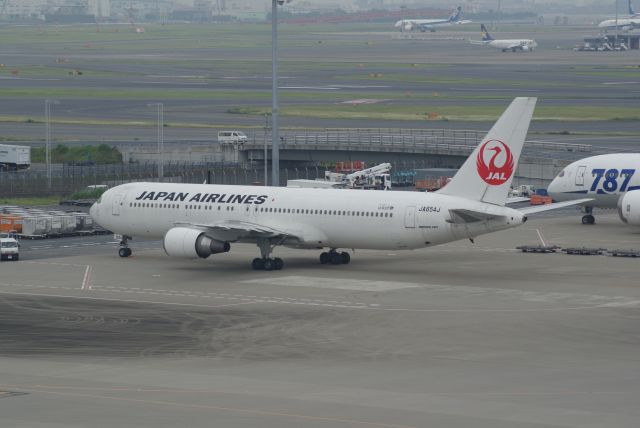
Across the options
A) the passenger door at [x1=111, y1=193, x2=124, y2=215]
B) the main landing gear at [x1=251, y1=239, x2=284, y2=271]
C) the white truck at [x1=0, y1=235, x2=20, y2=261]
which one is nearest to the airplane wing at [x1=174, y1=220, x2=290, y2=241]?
the main landing gear at [x1=251, y1=239, x2=284, y2=271]

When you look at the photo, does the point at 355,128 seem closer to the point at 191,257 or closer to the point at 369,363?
the point at 191,257

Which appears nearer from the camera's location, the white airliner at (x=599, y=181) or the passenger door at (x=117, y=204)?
the passenger door at (x=117, y=204)

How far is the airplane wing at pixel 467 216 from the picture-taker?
67812mm

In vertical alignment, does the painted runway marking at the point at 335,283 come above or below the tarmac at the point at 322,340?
above

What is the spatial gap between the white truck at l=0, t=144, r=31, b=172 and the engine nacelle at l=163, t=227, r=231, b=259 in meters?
63.1

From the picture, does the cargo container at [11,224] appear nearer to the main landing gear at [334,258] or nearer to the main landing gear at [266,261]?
the main landing gear at [266,261]

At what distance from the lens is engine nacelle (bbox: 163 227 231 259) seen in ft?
233

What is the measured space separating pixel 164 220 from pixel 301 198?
850cm

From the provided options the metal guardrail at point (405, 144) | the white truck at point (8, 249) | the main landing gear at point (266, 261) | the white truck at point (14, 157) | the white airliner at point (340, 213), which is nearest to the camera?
the white airliner at point (340, 213)

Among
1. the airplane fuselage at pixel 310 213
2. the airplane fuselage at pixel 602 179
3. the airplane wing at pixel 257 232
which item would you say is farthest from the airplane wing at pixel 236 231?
the airplane fuselage at pixel 602 179

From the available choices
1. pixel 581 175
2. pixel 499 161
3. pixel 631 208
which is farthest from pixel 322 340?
pixel 581 175

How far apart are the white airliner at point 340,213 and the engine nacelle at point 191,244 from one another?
5 centimetres

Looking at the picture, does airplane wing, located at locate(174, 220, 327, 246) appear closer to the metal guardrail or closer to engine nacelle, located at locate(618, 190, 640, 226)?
engine nacelle, located at locate(618, 190, 640, 226)

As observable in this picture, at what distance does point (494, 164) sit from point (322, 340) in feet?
66.6
